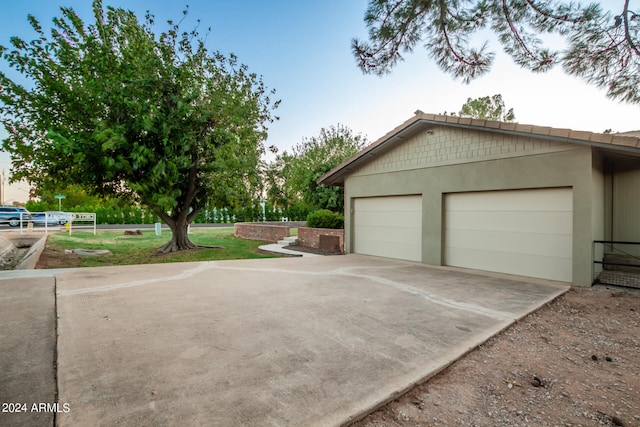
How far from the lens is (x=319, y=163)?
20453 mm

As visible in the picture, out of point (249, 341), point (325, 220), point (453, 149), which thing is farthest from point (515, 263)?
point (325, 220)

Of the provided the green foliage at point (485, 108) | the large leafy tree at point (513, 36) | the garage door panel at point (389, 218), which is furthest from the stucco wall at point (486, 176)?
the green foliage at point (485, 108)

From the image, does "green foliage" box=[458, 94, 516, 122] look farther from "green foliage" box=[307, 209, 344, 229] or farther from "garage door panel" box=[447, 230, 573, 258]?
"garage door panel" box=[447, 230, 573, 258]

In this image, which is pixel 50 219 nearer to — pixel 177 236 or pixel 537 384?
pixel 177 236

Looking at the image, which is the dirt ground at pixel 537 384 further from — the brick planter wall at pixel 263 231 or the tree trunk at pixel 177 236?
A: the brick planter wall at pixel 263 231

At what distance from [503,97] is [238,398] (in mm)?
28933

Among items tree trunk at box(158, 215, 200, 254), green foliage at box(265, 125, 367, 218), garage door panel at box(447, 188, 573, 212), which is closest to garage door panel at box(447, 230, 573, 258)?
garage door panel at box(447, 188, 573, 212)

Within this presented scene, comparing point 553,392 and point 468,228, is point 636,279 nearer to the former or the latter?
point 468,228

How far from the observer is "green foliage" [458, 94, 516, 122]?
78.8 feet

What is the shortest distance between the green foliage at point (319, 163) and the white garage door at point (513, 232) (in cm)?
871

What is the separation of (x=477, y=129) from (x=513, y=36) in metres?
2.44

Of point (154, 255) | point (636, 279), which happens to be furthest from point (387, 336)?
point (154, 255)

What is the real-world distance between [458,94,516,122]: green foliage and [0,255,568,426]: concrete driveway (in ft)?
71.0

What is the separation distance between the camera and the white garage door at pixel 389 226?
29.5 feet
